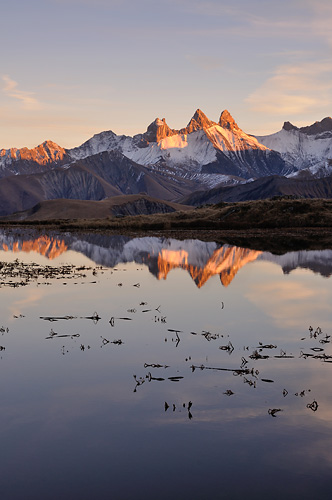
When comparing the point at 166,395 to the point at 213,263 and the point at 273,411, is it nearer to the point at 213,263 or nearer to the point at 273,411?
the point at 273,411

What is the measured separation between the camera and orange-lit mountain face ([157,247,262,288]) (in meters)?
46.7

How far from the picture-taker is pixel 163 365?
2005cm

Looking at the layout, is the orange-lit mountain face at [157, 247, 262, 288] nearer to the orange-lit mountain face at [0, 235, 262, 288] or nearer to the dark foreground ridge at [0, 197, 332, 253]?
the orange-lit mountain face at [0, 235, 262, 288]

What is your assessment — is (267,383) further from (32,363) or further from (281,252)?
(281,252)

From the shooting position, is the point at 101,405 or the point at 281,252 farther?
the point at 281,252

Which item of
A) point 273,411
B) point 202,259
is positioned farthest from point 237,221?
point 273,411

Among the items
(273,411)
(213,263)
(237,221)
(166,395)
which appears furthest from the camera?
(237,221)

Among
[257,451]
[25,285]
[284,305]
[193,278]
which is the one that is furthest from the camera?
[193,278]

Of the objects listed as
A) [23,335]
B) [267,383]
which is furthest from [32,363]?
[267,383]

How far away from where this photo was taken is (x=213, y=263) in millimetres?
56688

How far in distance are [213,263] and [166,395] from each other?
40.2 metres

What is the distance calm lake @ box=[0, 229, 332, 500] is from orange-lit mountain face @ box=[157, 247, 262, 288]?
981 cm

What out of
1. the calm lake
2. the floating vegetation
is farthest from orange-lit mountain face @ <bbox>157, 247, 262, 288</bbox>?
the floating vegetation

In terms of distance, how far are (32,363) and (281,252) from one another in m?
51.6
